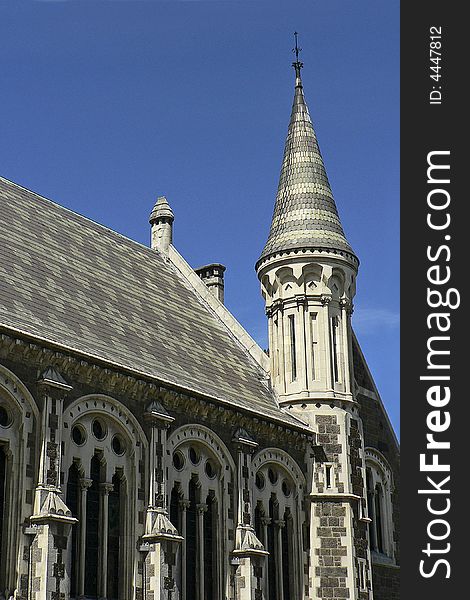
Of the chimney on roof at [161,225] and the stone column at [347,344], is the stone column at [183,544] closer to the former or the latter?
the stone column at [347,344]

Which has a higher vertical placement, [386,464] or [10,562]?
[386,464]

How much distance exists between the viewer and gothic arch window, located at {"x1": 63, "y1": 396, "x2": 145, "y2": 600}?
26.1 m

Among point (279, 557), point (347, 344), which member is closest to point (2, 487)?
point (279, 557)

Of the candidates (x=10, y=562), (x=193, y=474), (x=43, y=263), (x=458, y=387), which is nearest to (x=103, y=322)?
(x=43, y=263)

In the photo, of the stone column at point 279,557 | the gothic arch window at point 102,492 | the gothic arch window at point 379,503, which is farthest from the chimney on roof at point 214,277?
the gothic arch window at point 102,492

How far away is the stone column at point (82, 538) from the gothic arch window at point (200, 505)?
314cm

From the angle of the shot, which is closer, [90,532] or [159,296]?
[90,532]

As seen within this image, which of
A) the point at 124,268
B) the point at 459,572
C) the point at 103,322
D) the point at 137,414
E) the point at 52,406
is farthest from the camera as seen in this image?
the point at 124,268

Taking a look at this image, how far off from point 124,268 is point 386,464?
11.9 meters

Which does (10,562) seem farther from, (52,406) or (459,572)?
(459,572)

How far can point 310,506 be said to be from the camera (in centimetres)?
3434

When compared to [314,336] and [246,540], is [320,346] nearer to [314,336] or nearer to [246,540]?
[314,336]

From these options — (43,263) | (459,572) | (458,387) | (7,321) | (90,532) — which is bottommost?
(459,572)

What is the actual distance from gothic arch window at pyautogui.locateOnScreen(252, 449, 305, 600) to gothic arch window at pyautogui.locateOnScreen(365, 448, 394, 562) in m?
5.00
